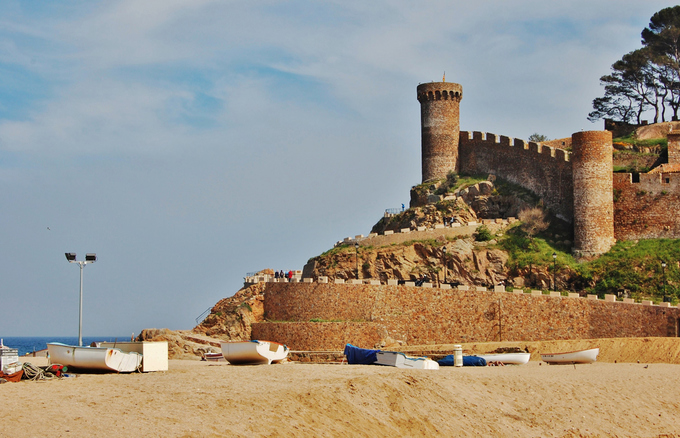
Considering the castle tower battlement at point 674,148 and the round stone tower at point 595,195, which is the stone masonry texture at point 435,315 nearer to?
the round stone tower at point 595,195

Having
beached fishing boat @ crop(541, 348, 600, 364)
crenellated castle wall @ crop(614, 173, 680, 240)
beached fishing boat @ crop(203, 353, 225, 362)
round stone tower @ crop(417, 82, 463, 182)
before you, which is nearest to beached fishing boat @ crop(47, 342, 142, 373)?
beached fishing boat @ crop(203, 353, 225, 362)

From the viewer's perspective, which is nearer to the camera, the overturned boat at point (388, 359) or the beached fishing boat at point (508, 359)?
the overturned boat at point (388, 359)

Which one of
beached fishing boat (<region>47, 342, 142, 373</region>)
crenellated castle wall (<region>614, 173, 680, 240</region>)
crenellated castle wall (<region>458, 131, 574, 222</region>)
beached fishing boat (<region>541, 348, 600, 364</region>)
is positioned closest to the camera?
beached fishing boat (<region>47, 342, 142, 373</region>)

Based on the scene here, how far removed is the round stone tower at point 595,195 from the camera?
147ft

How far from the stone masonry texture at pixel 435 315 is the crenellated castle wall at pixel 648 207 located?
28.9ft

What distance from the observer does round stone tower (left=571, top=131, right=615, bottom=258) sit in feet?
147

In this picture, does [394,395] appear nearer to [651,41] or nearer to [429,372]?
[429,372]

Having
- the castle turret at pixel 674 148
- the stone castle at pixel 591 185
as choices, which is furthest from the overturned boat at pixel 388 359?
the castle turret at pixel 674 148

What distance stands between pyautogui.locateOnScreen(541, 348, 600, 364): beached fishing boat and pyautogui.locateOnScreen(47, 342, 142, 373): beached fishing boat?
14544 mm

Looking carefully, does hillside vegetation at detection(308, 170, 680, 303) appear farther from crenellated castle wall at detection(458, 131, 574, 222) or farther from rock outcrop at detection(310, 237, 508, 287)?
crenellated castle wall at detection(458, 131, 574, 222)

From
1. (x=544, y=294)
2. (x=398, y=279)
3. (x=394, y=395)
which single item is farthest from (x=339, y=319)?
(x=394, y=395)

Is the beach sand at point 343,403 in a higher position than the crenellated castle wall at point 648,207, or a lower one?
lower

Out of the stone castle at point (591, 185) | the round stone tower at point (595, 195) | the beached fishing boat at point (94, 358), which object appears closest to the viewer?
the beached fishing boat at point (94, 358)

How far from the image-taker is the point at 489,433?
21047 millimetres
